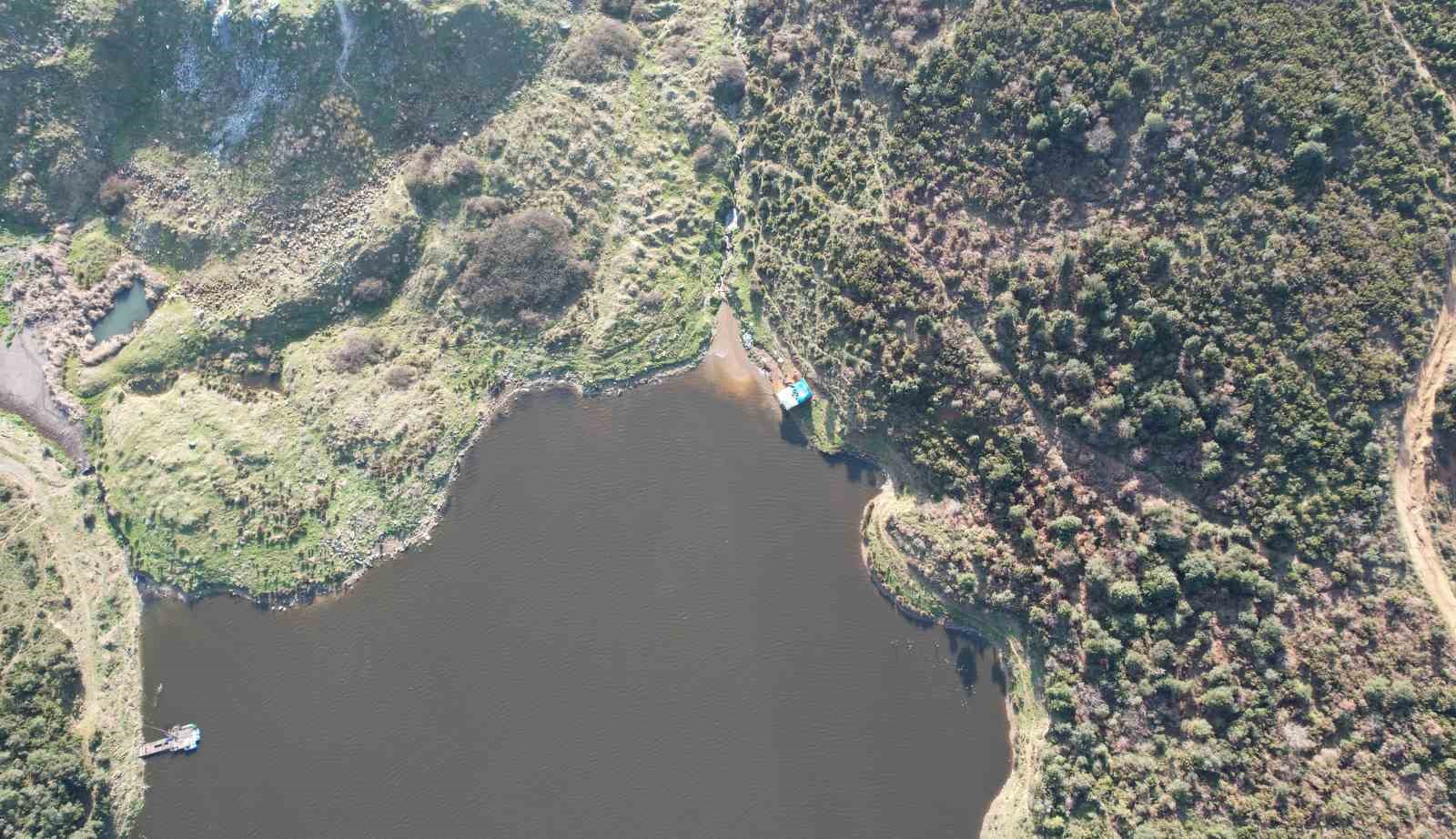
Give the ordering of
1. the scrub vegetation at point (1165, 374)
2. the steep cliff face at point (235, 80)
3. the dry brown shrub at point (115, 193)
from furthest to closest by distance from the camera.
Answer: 1. the dry brown shrub at point (115, 193)
2. the steep cliff face at point (235, 80)
3. the scrub vegetation at point (1165, 374)

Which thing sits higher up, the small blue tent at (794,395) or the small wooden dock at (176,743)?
the small blue tent at (794,395)

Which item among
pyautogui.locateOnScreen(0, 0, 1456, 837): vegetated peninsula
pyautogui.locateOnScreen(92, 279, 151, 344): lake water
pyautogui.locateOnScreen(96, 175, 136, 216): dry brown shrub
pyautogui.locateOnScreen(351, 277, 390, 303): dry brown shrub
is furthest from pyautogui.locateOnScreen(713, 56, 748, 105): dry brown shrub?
pyautogui.locateOnScreen(92, 279, 151, 344): lake water

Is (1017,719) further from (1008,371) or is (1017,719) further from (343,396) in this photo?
(343,396)

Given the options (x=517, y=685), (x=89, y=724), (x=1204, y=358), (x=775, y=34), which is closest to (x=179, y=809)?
(x=89, y=724)

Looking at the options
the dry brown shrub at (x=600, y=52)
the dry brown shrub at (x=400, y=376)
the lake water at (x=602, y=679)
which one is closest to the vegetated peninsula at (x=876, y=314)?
the dry brown shrub at (x=400, y=376)

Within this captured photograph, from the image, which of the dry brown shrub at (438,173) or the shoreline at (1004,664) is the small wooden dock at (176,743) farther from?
the shoreline at (1004,664)

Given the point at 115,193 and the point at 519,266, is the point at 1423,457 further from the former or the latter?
the point at 115,193

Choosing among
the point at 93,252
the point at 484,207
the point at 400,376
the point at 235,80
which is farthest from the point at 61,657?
the point at 235,80
